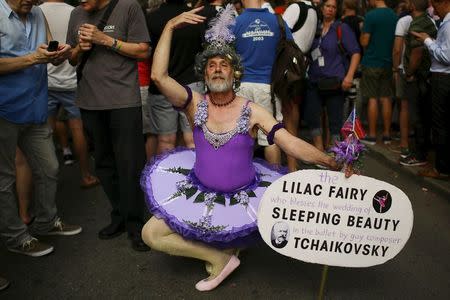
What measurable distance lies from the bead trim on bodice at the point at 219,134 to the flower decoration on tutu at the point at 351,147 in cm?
72

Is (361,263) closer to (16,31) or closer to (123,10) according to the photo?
(123,10)

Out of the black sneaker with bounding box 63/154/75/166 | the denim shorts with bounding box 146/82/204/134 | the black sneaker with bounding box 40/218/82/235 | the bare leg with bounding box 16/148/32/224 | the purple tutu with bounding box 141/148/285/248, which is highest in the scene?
the denim shorts with bounding box 146/82/204/134

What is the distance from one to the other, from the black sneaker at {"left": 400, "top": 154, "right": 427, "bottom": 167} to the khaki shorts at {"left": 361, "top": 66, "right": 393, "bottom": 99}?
1.09 metres

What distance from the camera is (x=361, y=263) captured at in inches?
95.3

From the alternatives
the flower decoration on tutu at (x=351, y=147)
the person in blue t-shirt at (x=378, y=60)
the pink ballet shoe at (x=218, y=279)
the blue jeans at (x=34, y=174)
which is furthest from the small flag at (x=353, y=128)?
the person in blue t-shirt at (x=378, y=60)

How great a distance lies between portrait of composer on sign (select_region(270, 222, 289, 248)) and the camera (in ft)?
7.90

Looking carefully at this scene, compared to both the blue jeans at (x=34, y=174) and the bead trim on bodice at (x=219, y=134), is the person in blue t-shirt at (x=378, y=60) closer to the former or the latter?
the bead trim on bodice at (x=219, y=134)

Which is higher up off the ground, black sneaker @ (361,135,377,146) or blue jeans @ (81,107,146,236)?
blue jeans @ (81,107,146,236)

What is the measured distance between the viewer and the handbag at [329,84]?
5070mm

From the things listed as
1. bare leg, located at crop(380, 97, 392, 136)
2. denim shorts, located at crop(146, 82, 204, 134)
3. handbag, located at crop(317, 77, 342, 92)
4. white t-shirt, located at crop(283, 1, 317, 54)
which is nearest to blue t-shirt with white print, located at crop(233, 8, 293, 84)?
denim shorts, located at crop(146, 82, 204, 134)

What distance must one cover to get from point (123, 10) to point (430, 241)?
295 cm

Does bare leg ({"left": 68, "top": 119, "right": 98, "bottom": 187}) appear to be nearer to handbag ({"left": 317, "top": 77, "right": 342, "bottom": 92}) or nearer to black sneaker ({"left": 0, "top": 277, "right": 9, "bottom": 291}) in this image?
black sneaker ({"left": 0, "top": 277, "right": 9, "bottom": 291})

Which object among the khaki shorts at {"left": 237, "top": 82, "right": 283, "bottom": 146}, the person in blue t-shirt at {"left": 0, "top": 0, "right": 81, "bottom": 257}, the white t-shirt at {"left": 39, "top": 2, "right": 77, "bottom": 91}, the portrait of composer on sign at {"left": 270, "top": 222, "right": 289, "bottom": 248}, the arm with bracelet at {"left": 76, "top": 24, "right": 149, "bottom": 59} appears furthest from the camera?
the white t-shirt at {"left": 39, "top": 2, "right": 77, "bottom": 91}

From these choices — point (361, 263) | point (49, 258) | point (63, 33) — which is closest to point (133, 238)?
point (49, 258)
